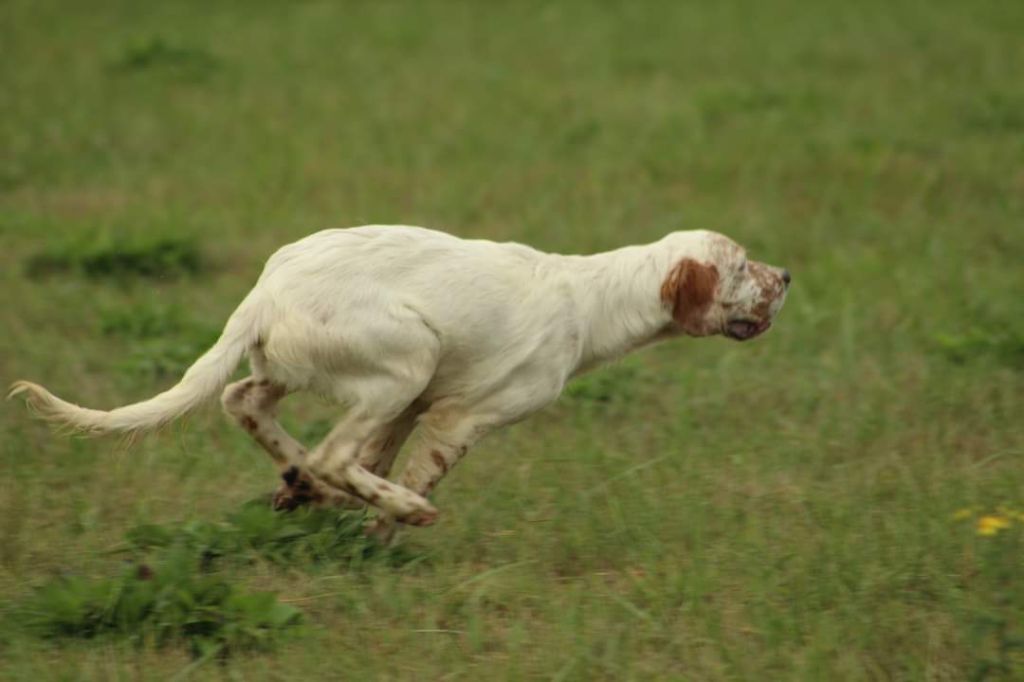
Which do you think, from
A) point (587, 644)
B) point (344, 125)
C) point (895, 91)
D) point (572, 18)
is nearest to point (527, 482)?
point (587, 644)

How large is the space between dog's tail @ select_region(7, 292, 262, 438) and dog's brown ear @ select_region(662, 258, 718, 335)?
122cm

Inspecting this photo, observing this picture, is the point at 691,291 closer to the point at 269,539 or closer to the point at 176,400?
the point at 269,539

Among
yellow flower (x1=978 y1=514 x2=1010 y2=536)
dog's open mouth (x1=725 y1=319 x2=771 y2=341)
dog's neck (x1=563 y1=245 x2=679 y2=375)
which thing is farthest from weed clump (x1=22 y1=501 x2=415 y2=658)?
yellow flower (x1=978 y1=514 x2=1010 y2=536)

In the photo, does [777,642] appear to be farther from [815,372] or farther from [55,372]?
[55,372]

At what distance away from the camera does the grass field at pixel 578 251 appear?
3.68 meters

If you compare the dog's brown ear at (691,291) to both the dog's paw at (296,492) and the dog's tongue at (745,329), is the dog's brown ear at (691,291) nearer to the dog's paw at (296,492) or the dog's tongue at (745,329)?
the dog's tongue at (745,329)

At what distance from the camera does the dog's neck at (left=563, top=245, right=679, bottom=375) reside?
4.37 metres

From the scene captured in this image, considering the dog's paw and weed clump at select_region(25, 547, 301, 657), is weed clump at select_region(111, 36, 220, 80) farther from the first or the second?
weed clump at select_region(25, 547, 301, 657)

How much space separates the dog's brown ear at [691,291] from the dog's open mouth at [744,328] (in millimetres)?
137

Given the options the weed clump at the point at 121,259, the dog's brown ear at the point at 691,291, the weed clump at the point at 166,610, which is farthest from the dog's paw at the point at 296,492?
the weed clump at the point at 121,259

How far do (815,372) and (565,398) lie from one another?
102cm

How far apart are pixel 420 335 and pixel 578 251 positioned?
3.23 meters

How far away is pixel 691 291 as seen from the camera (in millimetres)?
4340

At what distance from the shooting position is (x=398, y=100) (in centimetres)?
977
